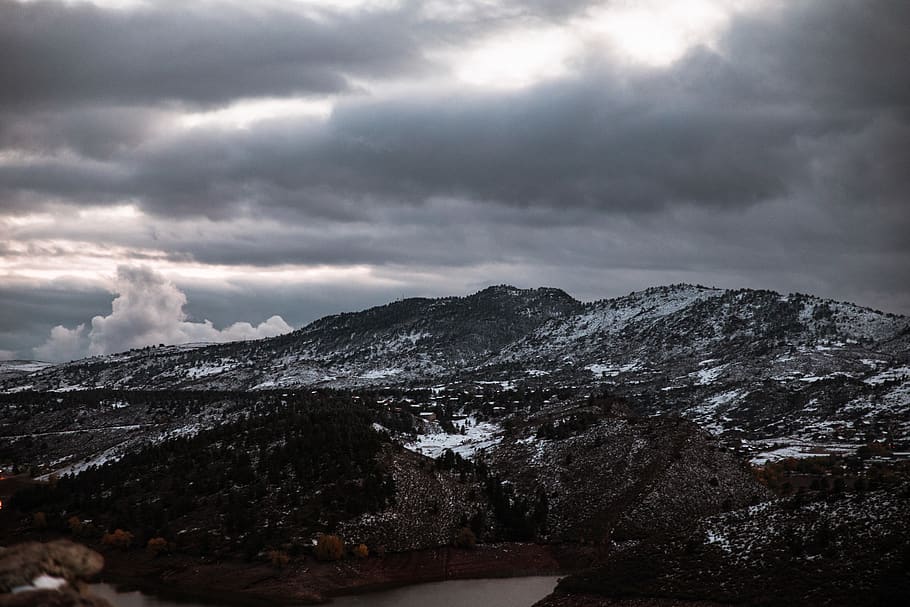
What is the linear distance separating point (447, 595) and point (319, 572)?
21705 millimetres

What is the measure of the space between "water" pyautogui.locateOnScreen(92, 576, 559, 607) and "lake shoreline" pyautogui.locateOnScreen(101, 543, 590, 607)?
2.94 meters

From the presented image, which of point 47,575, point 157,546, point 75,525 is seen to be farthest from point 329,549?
point 47,575

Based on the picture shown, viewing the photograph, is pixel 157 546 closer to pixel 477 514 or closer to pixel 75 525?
pixel 75 525

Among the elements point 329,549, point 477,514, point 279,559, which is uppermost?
point 477,514

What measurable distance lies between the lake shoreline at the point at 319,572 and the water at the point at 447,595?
2.94m

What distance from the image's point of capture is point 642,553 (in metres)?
97.8

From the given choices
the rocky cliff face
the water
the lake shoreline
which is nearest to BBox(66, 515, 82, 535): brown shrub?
the lake shoreline

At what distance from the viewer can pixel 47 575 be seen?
24953 millimetres

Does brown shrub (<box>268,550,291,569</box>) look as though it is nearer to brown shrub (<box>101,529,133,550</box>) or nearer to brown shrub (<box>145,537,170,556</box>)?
brown shrub (<box>145,537,170,556</box>)

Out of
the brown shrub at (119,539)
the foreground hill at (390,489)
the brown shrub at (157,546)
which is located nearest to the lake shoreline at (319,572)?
the brown shrub at (157,546)

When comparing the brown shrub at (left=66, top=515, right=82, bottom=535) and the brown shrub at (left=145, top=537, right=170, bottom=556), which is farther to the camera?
the brown shrub at (left=66, top=515, right=82, bottom=535)

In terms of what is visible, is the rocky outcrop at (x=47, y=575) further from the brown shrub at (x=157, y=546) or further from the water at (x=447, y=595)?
the brown shrub at (x=157, y=546)

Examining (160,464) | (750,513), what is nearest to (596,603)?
(750,513)

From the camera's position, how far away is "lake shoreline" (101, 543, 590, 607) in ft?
375
